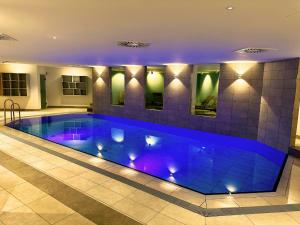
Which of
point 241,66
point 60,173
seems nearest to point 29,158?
point 60,173

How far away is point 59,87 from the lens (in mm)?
14656

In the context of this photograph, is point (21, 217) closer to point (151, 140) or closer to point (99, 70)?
point (151, 140)

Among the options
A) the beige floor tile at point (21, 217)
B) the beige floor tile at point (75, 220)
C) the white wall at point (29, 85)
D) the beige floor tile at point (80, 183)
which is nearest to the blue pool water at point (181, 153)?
the beige floor tile at point (80, 183)

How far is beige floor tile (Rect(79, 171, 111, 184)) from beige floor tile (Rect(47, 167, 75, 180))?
266mm

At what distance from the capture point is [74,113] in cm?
1284

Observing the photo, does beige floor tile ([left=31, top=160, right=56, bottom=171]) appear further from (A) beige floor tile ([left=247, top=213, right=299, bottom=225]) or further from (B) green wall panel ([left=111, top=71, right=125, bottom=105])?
(B) green wall panel ([left=111, top=71, right=125, bottom=105])

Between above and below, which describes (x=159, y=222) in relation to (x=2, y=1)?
below

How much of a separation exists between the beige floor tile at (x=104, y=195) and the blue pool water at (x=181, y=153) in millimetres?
1421

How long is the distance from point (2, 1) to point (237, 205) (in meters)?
4.33

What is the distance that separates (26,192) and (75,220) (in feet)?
4.10

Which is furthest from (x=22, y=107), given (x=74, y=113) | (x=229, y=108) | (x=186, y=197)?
(x=186, y=197)

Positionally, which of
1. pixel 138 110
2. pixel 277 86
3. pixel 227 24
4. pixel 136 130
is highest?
pixel 227 24

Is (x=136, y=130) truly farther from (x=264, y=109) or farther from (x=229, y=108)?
(x=264, y=109)

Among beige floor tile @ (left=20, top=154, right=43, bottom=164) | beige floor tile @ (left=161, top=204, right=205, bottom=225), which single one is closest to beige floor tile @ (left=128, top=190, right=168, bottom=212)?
beige floor tile @ (left=161, top=204, right=205, bottom=225)
